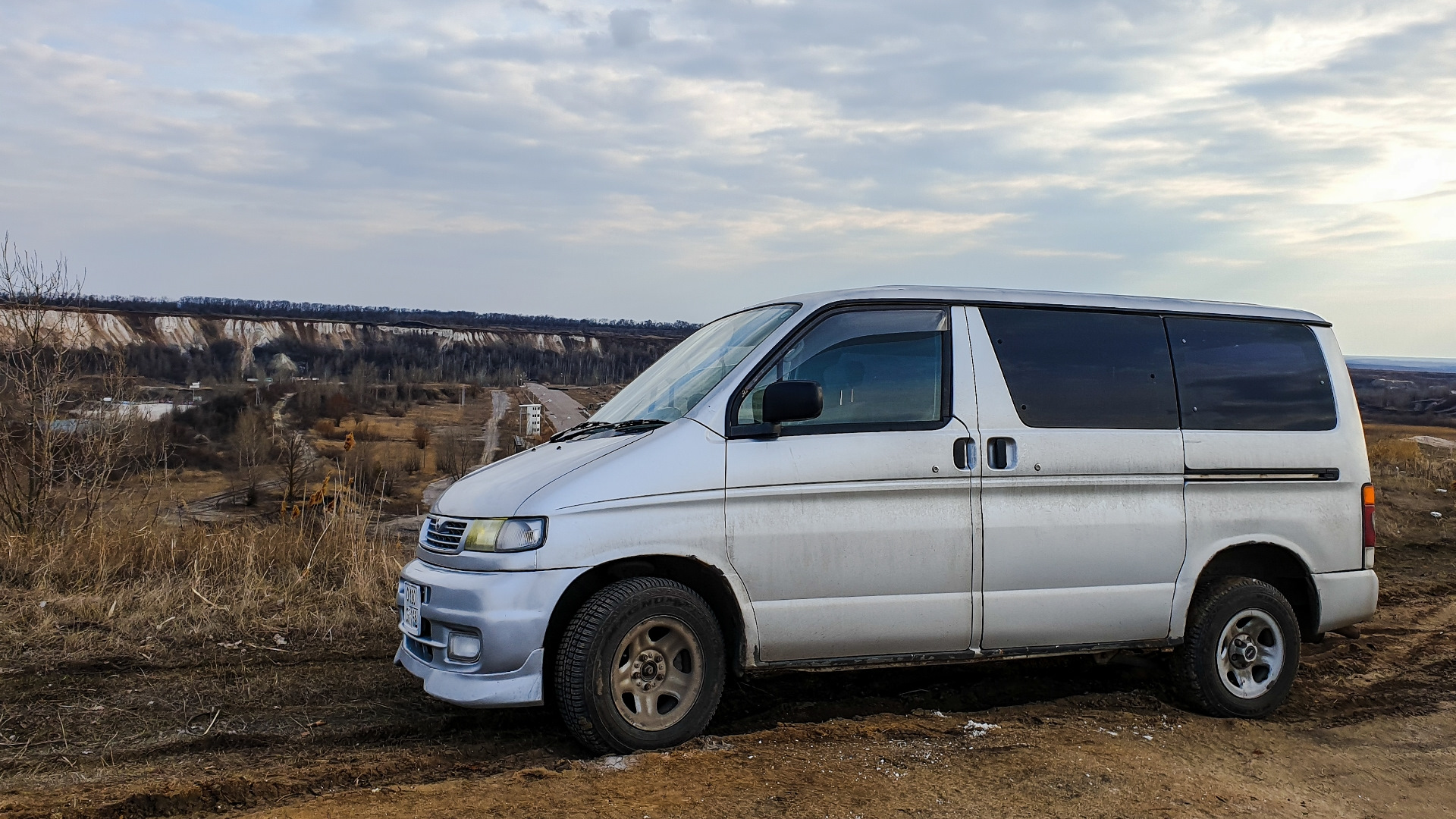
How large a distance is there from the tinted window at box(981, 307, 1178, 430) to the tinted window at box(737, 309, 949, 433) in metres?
0.39

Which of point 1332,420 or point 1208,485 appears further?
point 1332,420

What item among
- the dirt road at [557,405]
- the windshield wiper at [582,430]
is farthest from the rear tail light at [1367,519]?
the dirt road at [557,405]

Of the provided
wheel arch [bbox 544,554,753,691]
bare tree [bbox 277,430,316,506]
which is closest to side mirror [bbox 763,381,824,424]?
wheel arch [bbox 544,554,753,691]

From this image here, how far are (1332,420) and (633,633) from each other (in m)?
4.26

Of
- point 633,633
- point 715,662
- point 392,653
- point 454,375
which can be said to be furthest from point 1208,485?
point 454,375

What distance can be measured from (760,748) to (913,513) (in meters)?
1.31

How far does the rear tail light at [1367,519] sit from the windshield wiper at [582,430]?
434 centimetres

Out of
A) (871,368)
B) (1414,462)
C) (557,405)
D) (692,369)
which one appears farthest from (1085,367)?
(557,405)

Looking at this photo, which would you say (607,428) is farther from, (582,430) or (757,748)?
(757,748)

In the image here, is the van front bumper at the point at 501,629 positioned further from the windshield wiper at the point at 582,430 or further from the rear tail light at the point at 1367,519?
the rear tail light at the point at 1367,519

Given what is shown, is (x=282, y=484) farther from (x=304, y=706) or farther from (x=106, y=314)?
(x=106, y=314)

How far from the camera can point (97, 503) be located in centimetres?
1139

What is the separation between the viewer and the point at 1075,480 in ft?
17.1

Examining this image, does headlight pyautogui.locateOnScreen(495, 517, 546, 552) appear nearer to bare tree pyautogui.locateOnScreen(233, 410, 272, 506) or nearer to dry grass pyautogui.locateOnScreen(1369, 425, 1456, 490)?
dry grass pyautogui.locateOnScreen(1369, 425, 1456, 490)
